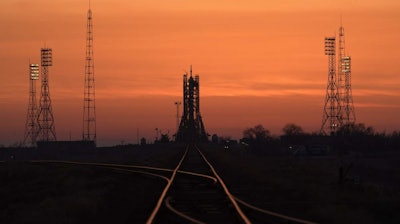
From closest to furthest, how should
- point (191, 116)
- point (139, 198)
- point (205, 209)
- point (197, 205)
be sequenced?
1. point (205, 209)
2. point (197, 205)
3. point (139, 198)
4. point (191, 116)

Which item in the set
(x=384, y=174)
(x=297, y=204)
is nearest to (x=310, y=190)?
(x=297, y=204)

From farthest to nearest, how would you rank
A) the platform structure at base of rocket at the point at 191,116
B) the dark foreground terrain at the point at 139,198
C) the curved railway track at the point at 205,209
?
the platform structure at base of rocket at the point at 191,116 → the dark foreground terrain at the point at 139,198 → the curved railway track at the point at 205,209

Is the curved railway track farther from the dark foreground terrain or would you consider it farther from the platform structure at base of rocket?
the platform structure at base of rocket

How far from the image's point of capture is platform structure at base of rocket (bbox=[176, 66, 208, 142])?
544 ft

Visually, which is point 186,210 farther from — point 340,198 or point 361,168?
point 361,168

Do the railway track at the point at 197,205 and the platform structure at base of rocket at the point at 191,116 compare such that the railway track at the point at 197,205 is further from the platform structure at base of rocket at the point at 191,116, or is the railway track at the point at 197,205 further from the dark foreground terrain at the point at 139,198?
the platform structure at base of rocket at the point at 191,116

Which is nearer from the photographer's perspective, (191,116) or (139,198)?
(139,198)

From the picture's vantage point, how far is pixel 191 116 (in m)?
167

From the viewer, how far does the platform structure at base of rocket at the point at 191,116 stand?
544 feet

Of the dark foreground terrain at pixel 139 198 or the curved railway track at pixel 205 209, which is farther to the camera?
the dark foreground terrain at pixel 139 198

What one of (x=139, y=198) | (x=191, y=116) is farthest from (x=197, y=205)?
(x=191, y=116)

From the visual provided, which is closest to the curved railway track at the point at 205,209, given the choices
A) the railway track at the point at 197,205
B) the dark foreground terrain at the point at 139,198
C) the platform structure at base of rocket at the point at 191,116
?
the railway track at the point at 197,205

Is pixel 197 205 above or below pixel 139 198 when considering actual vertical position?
above

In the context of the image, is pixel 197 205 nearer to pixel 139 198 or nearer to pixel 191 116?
pixel 139 198
